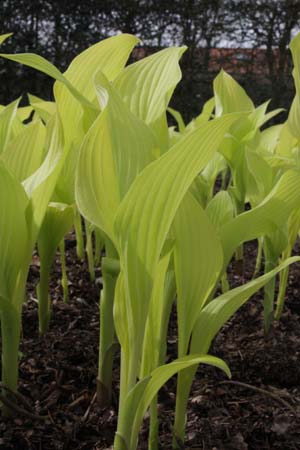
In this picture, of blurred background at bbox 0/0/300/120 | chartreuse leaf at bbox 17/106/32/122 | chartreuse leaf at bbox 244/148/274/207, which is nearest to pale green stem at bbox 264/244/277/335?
chartreuse leaf at bbox 244/148/274/207

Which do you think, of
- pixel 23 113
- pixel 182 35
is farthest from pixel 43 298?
pixel 182 35

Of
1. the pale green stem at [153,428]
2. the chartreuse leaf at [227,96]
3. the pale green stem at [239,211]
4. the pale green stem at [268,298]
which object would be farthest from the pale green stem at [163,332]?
the pale green stem at [239,211]

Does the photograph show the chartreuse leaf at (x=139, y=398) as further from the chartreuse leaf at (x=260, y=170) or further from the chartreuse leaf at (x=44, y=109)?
the chartreuse leaf at (x=44, y=109)

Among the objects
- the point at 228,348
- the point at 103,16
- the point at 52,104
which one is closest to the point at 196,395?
the point at 228,348

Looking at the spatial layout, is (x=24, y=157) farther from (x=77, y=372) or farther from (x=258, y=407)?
(x=258, y=407)

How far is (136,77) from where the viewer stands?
2.93 feet

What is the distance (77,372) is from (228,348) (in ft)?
1.14

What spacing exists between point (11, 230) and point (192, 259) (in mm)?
279

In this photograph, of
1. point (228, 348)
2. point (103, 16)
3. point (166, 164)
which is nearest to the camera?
point (166, 164)

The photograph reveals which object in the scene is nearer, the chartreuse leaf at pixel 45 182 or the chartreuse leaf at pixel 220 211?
the chartreuse leaf at pixel 45 182

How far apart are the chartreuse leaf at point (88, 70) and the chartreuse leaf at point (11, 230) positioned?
0.72ft

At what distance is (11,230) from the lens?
2.73ft

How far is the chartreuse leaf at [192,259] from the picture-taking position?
2.35ft

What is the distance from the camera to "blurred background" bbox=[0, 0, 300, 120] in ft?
15.4
